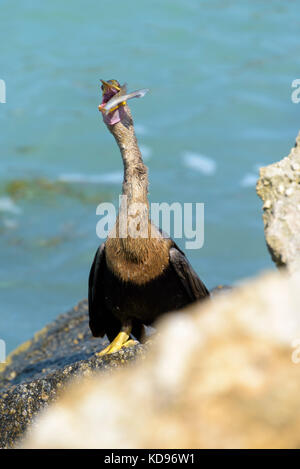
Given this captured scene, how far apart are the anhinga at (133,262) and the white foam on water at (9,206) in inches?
265

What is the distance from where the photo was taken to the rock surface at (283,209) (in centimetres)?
344

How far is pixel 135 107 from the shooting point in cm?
1413

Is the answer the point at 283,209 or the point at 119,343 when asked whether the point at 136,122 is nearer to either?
the point at 119,343

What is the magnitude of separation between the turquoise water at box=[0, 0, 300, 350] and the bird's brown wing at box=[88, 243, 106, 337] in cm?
396

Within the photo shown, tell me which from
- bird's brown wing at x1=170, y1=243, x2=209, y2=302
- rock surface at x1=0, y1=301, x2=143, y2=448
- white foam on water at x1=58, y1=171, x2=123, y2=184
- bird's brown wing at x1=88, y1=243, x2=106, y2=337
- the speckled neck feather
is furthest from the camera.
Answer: white foam on water at x1=58, y1=171, x2=123, y2=184

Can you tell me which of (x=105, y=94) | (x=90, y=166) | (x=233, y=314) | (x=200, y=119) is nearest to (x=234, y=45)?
(x=200, y=119)

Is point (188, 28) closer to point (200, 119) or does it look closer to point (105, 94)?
point (200, 119)

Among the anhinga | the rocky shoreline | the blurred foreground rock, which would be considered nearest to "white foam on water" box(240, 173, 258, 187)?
the anhinga

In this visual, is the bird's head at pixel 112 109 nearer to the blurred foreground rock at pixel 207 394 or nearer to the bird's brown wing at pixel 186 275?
the bird's brown wing at pixel 186 275

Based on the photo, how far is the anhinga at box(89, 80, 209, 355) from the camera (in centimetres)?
489

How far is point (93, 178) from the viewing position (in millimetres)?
12445

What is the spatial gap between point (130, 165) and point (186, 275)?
84 cm

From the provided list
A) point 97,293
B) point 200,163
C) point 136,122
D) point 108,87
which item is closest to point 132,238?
point 97,293

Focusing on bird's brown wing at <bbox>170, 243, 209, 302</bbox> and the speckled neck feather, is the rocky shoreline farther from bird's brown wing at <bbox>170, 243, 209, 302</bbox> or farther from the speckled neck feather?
bird's brown wing at <bbox>170, 243, 209, 302</bbox>
